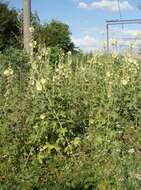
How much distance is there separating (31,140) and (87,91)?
5.00 feet

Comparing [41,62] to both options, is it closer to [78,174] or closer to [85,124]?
[85,124]

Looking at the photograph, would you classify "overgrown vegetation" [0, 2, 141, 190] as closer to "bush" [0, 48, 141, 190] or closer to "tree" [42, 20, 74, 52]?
"bush" [0, 48, 141, 190]

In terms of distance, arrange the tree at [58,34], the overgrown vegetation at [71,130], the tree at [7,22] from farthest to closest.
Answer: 1. the tree at [58,34]
2. the tree at [7,22]
3. the overgrown vegetation at [71,130]

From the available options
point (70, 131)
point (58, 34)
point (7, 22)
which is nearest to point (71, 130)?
point (70, 131)

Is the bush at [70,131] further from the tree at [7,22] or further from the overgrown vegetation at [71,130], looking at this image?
the tree at [7,22]

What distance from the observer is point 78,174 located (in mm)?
5039

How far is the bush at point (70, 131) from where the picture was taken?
4.94 meters

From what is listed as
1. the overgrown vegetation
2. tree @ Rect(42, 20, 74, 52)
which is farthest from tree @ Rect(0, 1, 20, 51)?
the overgrown vegetation

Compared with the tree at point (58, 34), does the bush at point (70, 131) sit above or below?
below

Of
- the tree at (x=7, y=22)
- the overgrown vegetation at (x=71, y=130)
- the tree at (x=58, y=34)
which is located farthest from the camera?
the tree at (x=58, y=34)

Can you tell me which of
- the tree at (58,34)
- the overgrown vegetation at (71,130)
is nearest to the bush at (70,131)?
the overgrown vegetation at (71,130)

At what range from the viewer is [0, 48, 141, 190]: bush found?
4.94 metres

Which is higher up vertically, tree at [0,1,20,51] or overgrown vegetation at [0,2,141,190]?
tree at [0,1,20,51]

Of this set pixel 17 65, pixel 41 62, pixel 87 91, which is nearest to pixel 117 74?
pixel 87 91
